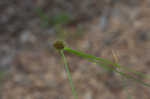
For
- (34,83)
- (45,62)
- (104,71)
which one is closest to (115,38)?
(104,71)

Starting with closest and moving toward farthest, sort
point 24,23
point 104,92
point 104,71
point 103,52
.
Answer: point 104,92, point 104,71, point 103,52, point 24,23

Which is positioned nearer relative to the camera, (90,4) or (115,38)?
(115,38)

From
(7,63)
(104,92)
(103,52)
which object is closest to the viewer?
(104,92)

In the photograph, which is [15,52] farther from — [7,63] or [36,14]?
[36,14]

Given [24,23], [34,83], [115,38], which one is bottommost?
[34,83]

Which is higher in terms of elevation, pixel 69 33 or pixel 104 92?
pixel 69 33

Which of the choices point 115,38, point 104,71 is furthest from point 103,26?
point 104,71

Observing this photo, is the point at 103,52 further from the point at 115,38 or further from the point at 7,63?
the point at 7,63
